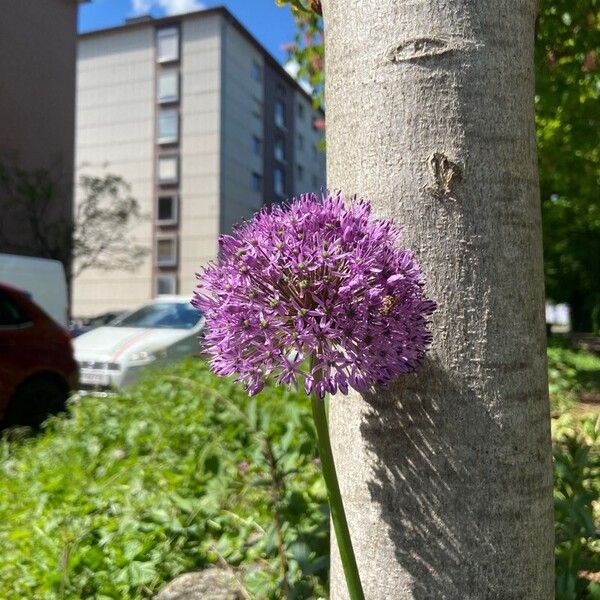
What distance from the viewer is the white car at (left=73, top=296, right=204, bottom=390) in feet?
28.0

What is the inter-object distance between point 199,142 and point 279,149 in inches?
344

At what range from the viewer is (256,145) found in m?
38.1

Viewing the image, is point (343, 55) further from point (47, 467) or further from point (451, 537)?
point (47, 467)

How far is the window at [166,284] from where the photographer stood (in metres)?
34.5

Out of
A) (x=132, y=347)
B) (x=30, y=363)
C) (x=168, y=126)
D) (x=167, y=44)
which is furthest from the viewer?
(x=167, y=44)

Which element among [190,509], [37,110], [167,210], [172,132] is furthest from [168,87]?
[190,509]

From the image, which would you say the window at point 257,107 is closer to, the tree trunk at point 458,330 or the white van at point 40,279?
the white van at point 40,279

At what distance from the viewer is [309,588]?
6.35 ft

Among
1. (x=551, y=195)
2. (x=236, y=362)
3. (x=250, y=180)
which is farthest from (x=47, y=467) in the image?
(x=250, y=180)

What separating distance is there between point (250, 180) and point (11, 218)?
1665 centimetres

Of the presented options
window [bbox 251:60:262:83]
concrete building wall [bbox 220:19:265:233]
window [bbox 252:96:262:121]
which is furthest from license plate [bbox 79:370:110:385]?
window [bbox 251:60:262:83]

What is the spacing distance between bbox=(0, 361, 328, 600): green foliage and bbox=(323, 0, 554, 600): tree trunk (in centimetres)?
77

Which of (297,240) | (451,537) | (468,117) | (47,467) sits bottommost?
(47,467)

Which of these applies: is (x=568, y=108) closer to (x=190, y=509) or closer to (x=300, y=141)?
(x=190, y=509)
